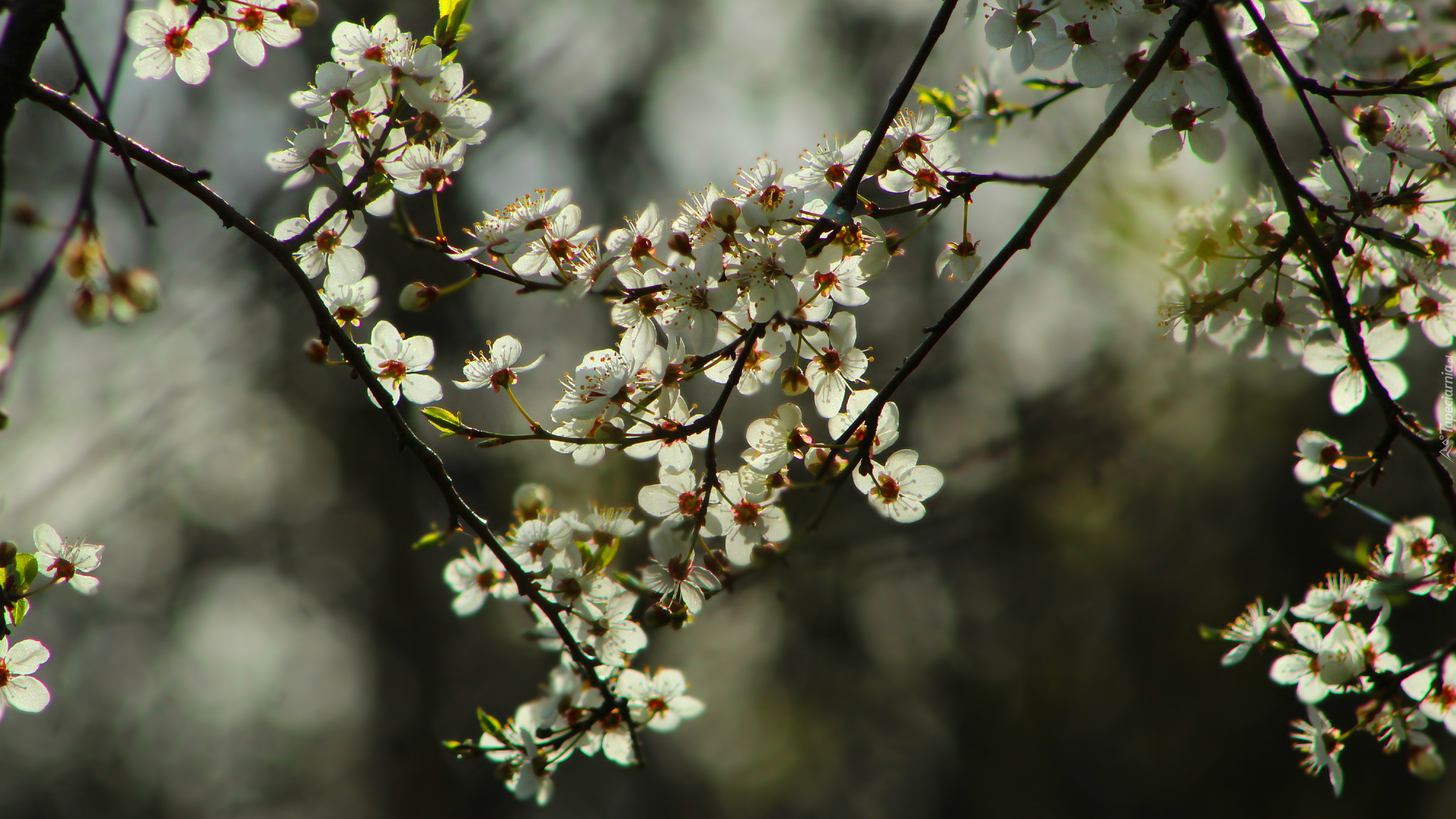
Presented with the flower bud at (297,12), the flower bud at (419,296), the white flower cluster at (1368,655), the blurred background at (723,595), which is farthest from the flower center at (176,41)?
the blurred background at (723,595)

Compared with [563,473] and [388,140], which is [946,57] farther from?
[388,140]

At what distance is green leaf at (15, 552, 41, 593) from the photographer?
4.47ft

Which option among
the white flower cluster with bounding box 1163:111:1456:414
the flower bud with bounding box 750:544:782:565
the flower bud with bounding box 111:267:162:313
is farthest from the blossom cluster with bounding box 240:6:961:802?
the white flower cluster with bounding box 1163:111:1456:414

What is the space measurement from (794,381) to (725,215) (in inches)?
11.9

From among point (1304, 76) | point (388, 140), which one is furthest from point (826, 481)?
point (1304, 76)

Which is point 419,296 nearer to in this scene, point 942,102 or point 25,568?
point 25,568

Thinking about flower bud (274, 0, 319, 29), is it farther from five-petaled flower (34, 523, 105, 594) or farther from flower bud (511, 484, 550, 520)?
five-petaled flower (34, 523, 105, 594)

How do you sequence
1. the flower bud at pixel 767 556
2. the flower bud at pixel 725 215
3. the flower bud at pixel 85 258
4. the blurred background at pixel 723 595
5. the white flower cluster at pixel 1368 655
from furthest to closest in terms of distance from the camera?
the blurred background at pixel 723 595 → the white flower cluster at pixel 1368 655 → the flower bud at pixel 725 215 → the flower bud at pixel 767 556 → the flower bud at pixel 85 258

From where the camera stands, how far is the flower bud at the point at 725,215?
45.9 inches

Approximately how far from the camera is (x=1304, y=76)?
139 cm

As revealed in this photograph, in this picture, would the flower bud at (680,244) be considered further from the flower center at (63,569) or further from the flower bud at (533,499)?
the flower center at (63,569)

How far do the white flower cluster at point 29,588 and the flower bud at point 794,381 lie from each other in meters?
1.15

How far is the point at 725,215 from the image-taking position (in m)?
1.17

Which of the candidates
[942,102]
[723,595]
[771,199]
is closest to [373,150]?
[771,199]
